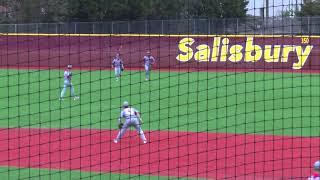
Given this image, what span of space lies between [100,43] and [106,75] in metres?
2.45

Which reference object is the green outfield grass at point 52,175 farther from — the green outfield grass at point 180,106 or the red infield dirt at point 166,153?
the green outfield grass at point 180,106

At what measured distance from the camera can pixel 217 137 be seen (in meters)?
14.7

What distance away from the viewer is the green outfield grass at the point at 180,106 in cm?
1661

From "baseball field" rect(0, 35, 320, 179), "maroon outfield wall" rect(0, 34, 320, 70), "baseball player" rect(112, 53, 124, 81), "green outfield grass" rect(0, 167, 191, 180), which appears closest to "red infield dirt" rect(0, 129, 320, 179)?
"baseball field" rect(0, 35, 320, 179)

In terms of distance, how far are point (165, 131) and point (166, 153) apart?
2.71 metres

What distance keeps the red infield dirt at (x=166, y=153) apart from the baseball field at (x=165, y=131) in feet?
0.07

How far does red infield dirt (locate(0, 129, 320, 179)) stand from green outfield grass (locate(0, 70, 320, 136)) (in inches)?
43.4

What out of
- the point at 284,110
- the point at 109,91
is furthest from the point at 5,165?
the point at 109,91

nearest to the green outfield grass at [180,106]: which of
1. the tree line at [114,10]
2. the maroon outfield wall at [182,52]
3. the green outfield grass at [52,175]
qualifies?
the maroon outfield wall at [182,52]

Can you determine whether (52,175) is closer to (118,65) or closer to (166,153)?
(166,153)

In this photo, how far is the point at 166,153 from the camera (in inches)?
505

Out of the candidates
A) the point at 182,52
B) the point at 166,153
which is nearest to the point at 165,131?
the point at 166,153

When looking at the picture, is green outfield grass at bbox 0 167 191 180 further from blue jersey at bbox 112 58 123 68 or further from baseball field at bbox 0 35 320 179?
blue jersey at bbox 112 58 123 68

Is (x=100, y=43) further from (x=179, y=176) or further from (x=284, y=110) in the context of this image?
(x=179, y=176)
